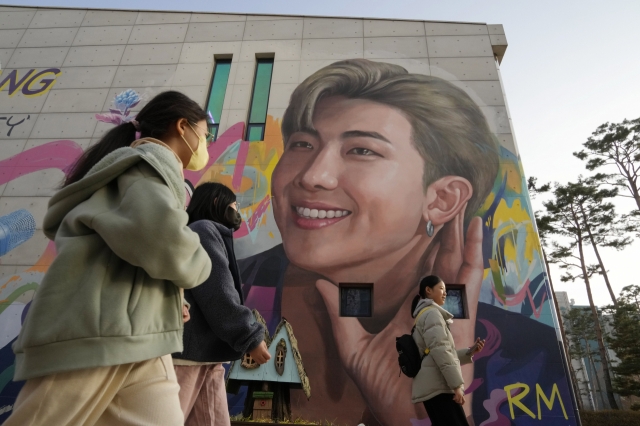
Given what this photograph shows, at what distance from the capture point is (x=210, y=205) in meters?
2.09

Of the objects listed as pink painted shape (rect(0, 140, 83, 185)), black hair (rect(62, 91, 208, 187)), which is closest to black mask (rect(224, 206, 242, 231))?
black hair (rect(62, 91, 208, 187))

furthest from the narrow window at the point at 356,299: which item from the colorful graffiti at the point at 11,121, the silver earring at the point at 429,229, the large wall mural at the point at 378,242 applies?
the colorful graffiti at the point at 11,121

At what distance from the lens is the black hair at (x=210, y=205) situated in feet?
6.83

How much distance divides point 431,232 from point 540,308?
2035mm

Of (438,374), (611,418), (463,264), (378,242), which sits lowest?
(611,418)

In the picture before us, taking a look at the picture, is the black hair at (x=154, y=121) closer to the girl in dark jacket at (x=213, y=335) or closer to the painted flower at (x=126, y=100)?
the girl in dark jacket at (x=213, y=335)

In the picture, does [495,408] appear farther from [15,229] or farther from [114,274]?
[15,229]

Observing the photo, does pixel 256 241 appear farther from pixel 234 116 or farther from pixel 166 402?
pixel 166 402

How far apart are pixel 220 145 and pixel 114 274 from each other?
7230mm

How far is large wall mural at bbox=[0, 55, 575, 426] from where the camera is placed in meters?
5.75

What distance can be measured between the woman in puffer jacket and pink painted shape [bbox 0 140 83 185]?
26.6 ft

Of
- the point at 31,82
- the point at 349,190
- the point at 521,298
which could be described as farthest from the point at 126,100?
the point at 521,298

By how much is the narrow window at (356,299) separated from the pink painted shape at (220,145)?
3538 millimetres

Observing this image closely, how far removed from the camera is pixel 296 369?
4926mm
